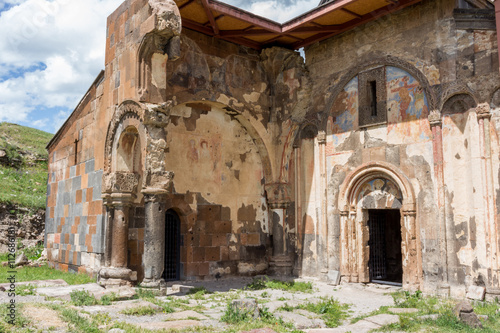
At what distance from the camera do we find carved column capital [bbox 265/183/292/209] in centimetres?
1255

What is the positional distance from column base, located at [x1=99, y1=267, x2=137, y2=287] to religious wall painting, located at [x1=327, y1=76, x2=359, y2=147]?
20.3 ft

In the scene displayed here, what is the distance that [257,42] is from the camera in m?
12.8

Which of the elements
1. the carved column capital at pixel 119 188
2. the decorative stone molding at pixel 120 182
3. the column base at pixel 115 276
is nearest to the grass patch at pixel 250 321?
the column base at pixel 115 276

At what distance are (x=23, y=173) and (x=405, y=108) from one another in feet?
64.9

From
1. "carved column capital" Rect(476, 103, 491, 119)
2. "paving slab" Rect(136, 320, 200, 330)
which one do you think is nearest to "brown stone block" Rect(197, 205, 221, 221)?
"paving slab" Rect(136, 320, 200, 330)

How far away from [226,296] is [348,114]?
5574 millimetres

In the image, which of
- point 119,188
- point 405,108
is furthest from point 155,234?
point 405,108

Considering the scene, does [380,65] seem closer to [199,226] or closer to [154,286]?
[199,226]

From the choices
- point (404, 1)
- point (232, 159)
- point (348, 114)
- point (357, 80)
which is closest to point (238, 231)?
point (232, 159)

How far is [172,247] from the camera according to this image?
1157 centimetres

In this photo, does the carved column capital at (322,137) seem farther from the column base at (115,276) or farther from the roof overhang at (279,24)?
the column base at (115,276)

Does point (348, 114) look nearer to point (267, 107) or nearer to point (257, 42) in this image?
point (267, 107)

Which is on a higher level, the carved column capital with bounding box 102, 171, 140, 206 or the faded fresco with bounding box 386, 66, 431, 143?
the faded fresco with bounding box 386, 66, 431, 143

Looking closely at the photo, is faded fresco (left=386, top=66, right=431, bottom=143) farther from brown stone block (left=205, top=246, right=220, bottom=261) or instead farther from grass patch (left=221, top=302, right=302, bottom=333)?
grass patch (left=221, top=302, right=302, bottom=333)
